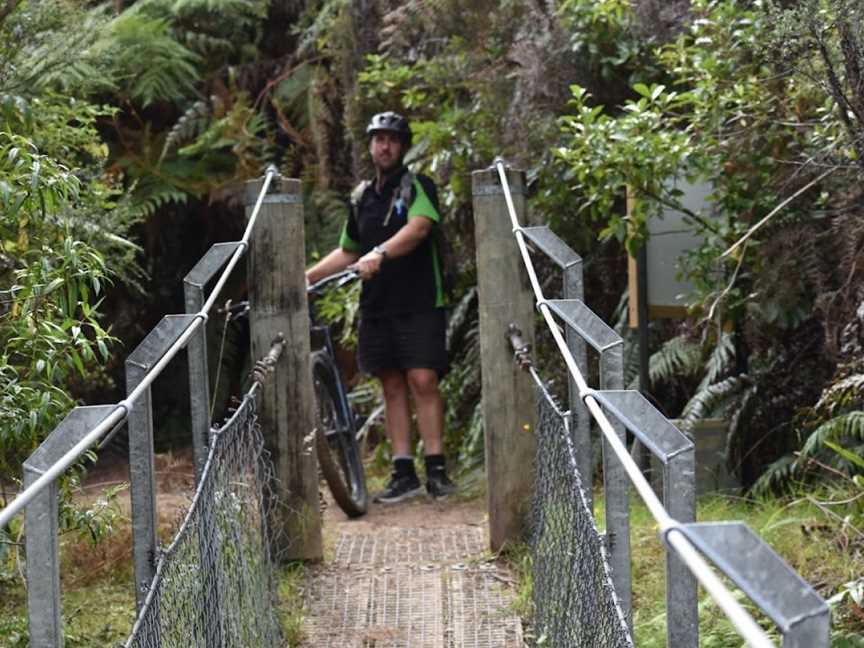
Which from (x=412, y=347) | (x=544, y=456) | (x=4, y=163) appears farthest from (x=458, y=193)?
(x=4, y=163)

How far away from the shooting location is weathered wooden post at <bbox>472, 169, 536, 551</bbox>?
5367 millimetres

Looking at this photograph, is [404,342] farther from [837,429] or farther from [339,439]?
[837,429]

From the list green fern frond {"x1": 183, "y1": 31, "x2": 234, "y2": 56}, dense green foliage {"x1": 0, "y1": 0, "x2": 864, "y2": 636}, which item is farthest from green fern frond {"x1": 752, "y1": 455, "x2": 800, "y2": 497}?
green fern frond {"x1": 183, "y1": 31, "x2": 234, "y2": 56}

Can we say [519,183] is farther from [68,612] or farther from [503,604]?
[68,612]

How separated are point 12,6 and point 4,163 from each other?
82 cm

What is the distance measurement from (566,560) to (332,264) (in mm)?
3420

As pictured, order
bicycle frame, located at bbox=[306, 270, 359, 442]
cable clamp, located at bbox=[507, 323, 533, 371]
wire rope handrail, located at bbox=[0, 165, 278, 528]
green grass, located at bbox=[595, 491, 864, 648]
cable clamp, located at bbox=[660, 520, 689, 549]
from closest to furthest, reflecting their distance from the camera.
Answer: cable clamp, located at bbox=[660, 520, 689, 549]
wire rope handrail, located at bbox=[0, 165, 278, 528]
green grass, located at bbox=[595, 491, 864, 648]
cable clamp, located at bbox=[507, 323, 533, 371]
bicycle frame, located at bbox=[306, 270, 359, 442]

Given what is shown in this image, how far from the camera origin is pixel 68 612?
462 cm

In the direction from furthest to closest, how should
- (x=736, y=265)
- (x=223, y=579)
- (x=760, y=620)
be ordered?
(x=736, y=265), (x=760, y=620), (x=223, y=579)

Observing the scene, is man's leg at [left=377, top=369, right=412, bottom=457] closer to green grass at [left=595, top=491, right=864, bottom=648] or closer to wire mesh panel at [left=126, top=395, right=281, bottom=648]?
green grass at [left=595, top=491, right=864, bottom=648]

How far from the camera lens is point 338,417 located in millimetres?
6727

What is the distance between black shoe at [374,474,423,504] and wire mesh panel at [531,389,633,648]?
221cm

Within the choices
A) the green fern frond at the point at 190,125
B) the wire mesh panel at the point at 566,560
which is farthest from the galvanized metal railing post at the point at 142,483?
the green fern frond at the point at 190,125

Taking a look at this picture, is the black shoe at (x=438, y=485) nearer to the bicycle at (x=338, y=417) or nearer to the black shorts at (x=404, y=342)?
the bicycle at (x=338, y=417)
